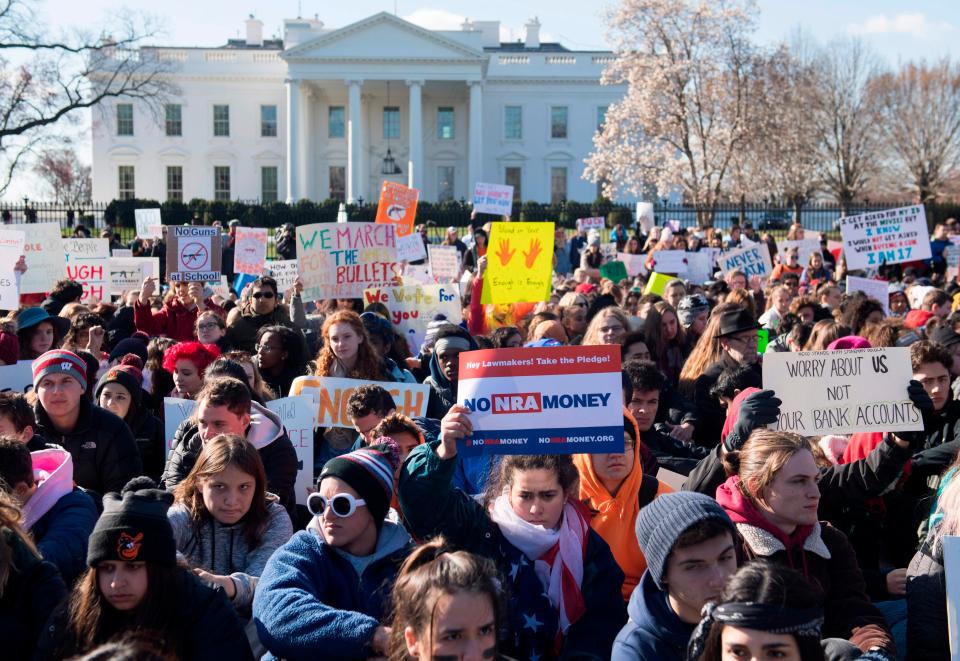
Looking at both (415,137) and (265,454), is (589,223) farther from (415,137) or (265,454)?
(415,137)

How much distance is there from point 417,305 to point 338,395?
4.16m

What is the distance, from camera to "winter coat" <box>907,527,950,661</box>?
13.8 feet

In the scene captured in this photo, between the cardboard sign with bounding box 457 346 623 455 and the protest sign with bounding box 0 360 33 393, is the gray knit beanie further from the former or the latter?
the protest sign with bounding box 0 360 33 393

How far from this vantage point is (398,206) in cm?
1480

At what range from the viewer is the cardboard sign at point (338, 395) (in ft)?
24.6

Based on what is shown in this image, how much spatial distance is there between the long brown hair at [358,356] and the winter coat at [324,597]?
149 inches

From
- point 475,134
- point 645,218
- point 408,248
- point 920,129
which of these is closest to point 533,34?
point 475,134

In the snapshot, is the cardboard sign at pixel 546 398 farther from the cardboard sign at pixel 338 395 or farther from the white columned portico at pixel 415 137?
the white columned portico at pixel 415 137

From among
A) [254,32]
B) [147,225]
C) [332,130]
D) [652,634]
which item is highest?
[254,32]

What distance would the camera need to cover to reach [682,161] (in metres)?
46.4

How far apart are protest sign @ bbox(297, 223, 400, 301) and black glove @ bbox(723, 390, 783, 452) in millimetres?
6700

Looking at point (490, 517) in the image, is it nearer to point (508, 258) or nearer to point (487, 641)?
point (487, 641)

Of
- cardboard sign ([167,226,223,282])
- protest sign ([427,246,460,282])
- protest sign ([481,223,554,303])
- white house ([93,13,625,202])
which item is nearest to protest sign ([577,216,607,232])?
protest sign ([427,246,460,282])

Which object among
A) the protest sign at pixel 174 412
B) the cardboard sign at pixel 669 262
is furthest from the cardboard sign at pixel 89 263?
the cardboard sign at pixel 669 262
